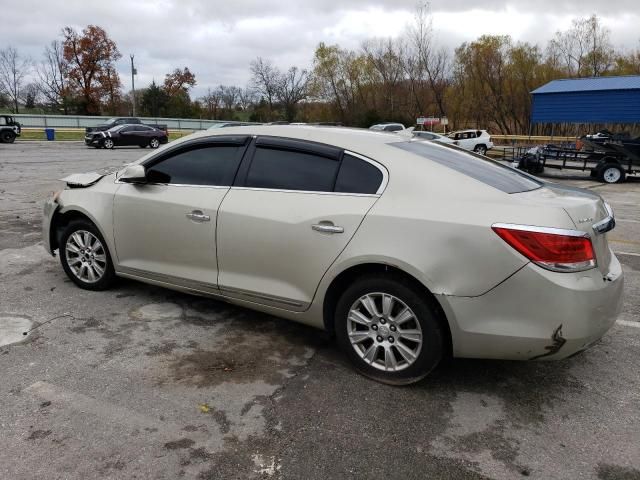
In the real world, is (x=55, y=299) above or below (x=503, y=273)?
below

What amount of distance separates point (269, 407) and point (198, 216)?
5.20 feet

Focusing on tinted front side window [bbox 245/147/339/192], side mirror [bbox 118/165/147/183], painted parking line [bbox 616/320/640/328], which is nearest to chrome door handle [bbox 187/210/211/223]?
tinted front side window [bbox 245/147/339/192]

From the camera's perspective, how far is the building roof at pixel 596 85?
73.9 ft

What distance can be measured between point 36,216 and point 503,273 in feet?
26.9

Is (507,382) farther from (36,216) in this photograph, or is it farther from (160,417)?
(36,216)

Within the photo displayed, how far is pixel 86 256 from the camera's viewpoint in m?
4.84

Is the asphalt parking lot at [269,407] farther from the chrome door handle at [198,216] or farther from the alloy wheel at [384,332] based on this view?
the chrome door handle at [198,216]

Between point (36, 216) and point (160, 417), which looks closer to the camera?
point (160, 417)

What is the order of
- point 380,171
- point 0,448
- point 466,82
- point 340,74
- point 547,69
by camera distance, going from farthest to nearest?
point 340,74 → point 466,82 → point 547,69 → point 380,171 → point 0,448

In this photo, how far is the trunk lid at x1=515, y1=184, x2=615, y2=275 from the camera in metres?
2.96

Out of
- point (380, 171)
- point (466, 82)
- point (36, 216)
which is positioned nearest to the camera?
point (380, 171)

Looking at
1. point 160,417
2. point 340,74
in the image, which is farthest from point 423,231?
point 340,74

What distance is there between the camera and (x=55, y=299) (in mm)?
4711

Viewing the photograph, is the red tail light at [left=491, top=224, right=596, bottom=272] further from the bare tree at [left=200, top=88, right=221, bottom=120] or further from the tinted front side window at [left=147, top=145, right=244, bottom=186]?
the bare tree at [left=200, top=88, right=221, bottom=120]
